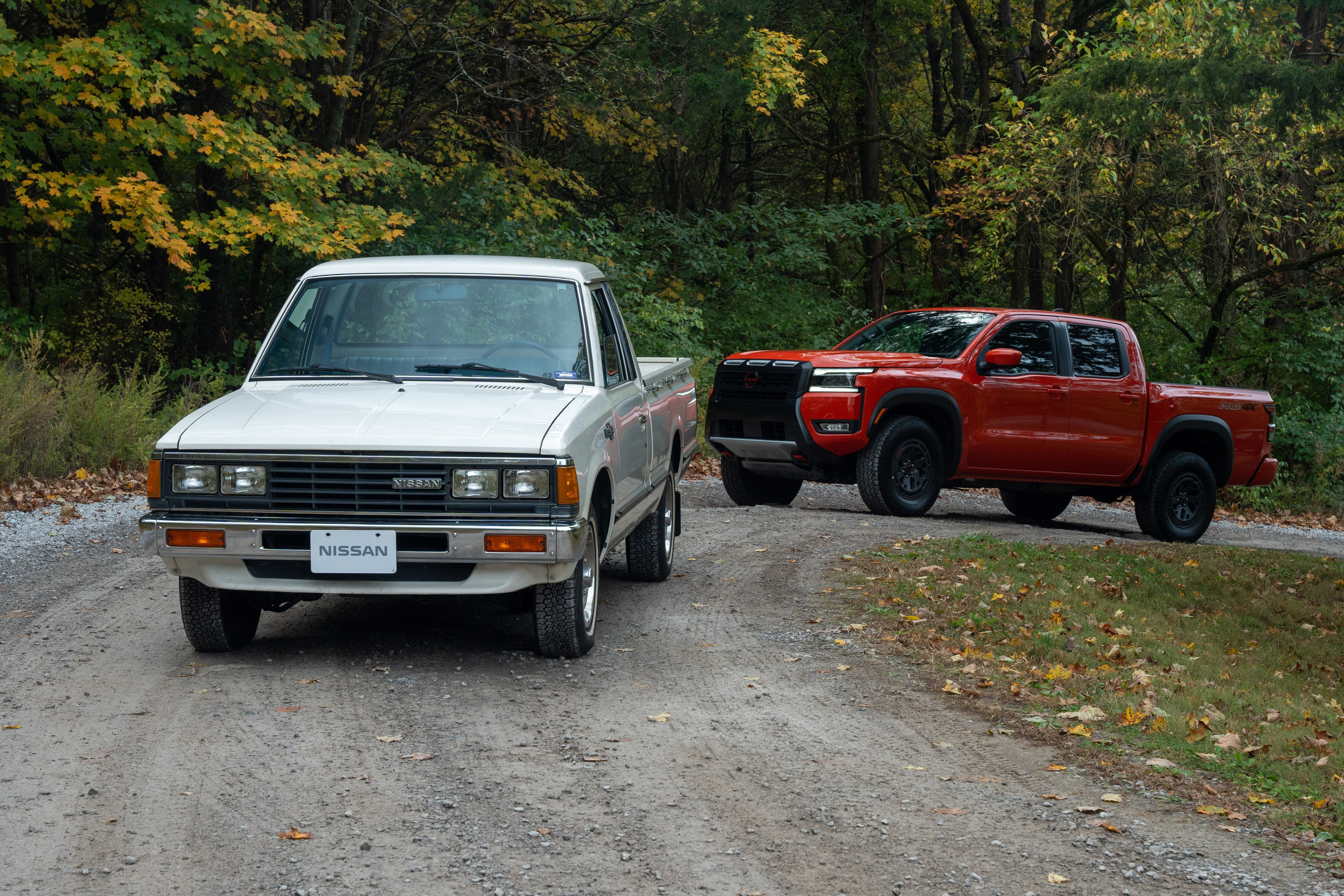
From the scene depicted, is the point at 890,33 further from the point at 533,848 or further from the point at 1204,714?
the point at 533,848

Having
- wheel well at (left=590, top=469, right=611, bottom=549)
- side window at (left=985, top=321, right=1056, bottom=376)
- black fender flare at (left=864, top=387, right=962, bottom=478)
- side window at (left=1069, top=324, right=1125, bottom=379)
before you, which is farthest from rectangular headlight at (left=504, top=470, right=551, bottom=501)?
side window at (left=1069, top=324, right=1125, bottom=379)

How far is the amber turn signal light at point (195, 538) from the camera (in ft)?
18.6

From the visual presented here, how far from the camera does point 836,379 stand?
38.3 ft

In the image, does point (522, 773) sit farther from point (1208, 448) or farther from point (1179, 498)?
point (1208, 448)

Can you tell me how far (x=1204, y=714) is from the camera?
6039 millimetres

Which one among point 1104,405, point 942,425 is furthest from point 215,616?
point 1104,405

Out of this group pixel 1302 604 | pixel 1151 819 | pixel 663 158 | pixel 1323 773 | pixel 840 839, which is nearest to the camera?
pixel 840 839

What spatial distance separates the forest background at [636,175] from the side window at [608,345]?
6.55 meters

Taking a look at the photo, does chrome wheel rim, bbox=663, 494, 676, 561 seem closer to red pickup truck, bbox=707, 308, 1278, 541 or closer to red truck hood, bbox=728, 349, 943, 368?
red pickup truck, bbox=707, 308, 1278, 541

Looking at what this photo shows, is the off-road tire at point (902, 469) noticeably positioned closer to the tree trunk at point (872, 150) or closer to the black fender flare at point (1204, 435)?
the black fender flare at point (1204, 435)

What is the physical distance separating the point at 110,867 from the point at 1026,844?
293cm

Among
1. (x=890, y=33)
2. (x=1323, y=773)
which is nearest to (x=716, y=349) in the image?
(x=890, y=33)

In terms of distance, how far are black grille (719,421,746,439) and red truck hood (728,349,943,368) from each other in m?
0.66

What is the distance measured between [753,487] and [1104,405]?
12.0 feet
